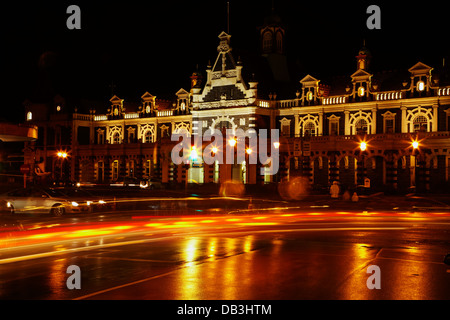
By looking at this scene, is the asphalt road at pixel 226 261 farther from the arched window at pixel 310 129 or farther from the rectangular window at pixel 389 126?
the arched window at pixel 310 129

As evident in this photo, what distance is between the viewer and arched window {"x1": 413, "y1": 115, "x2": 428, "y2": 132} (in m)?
52.6

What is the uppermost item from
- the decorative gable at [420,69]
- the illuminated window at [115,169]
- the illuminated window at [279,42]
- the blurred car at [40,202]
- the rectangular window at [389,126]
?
the illuminated window at [279,42]

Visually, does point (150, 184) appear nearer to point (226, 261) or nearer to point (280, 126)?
point (280, 126)

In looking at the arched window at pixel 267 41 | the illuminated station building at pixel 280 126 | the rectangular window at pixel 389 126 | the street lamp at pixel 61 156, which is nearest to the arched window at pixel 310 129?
the illuminated station building at pixel 280 126

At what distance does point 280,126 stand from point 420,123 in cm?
1581

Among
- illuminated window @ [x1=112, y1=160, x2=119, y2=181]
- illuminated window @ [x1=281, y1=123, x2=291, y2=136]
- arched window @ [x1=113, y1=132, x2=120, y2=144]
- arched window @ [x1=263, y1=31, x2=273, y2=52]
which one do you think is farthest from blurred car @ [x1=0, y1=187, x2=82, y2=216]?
arched window @ [x1=113, y1=132, x2=120, y2=144]

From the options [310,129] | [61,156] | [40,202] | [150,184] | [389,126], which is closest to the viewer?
[40,202]

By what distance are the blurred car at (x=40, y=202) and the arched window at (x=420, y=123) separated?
3514 centimetres

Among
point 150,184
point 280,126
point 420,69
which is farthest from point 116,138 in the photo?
point 420,69

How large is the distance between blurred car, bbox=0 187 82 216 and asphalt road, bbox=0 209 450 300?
229 inches

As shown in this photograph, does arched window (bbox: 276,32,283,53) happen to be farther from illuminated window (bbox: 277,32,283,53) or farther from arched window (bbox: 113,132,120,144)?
arched window (bbox: 113,132,120,144)

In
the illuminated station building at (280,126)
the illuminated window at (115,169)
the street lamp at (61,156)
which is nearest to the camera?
the illuminated station building at (280,126)

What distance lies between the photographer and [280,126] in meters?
63.2

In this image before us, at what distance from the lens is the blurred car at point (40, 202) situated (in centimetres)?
2814
